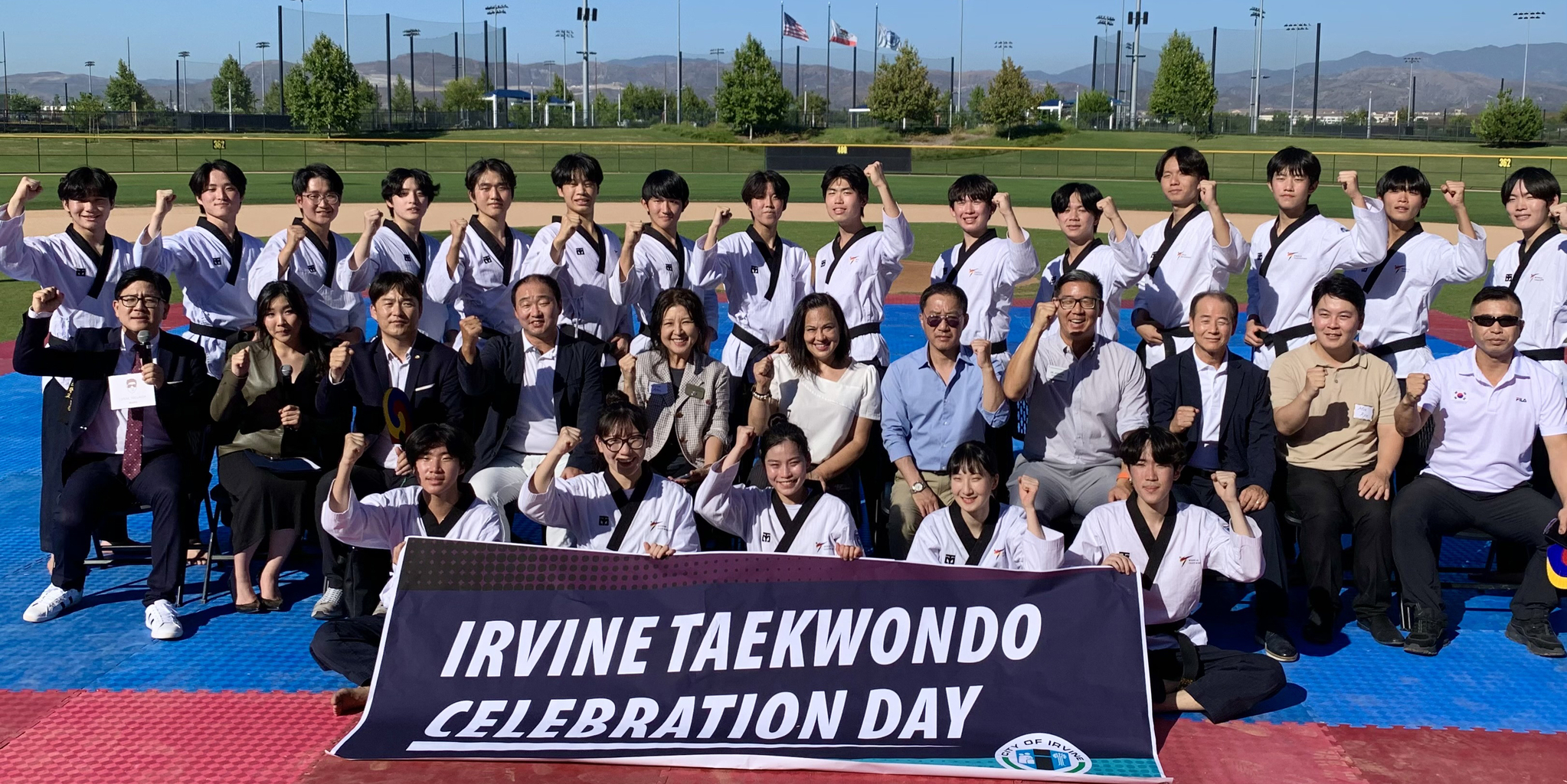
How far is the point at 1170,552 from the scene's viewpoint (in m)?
5.34

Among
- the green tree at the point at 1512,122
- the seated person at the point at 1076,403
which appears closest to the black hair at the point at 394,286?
the seated person at the point at 1076,403

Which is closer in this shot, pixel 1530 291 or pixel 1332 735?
pixel 1332 735

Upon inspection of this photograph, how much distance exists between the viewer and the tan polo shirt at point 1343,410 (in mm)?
6203

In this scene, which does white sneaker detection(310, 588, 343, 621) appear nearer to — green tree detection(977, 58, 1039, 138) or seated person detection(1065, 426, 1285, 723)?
seated person detection(1065, 426, 1285, 723)

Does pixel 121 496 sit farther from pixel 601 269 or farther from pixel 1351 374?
pixel 1351 374

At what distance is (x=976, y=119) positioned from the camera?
75938 millimetres

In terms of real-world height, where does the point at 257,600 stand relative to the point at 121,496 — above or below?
below

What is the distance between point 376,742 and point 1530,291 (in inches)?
272

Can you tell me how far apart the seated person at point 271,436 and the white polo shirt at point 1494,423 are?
5695 mm

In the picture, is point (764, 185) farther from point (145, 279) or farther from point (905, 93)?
point (905, 93)

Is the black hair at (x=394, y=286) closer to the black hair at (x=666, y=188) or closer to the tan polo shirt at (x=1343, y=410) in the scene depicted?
the black hair at (x=666, y=188)

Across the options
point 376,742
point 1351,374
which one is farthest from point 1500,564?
point 376,742

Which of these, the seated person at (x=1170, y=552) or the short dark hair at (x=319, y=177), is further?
the short dark hair at (x=319, y=177)

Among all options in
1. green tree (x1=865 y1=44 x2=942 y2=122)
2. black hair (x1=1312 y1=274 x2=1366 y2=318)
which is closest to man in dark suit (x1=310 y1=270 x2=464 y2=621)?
black hair (x1=1312 y1=274 x2=1366 y2=318)
